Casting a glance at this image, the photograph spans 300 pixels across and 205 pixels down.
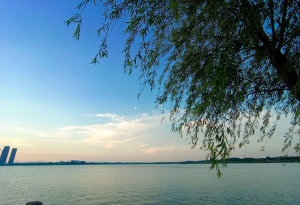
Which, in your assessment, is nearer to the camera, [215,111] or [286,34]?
[286,34]

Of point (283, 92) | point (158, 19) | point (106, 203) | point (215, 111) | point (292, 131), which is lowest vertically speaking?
point (106, 203)

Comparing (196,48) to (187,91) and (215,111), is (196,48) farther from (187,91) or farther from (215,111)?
(215,111)

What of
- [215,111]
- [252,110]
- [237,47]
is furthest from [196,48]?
[252,110]

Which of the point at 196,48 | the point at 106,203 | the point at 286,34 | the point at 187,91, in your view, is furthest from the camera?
the point at 106,203

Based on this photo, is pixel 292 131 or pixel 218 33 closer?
pixel 218 33

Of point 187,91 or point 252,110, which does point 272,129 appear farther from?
point 187,91

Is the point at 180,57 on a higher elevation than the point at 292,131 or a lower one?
higher

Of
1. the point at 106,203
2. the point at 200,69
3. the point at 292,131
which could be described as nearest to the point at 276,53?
the point at 200,69

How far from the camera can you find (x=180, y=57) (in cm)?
504

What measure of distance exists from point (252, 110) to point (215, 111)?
206cm

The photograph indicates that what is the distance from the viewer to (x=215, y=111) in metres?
4.56

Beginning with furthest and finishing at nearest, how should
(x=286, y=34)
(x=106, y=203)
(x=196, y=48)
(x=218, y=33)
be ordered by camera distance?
(x=106, y=203), (x=196, y=48), (x=218, y=33), (x=286, y=34)

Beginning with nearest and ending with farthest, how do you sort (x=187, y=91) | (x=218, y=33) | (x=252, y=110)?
(x=218, y=33), (x=187, y=91), (x=252, y=110)

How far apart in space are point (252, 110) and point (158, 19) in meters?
4.46
